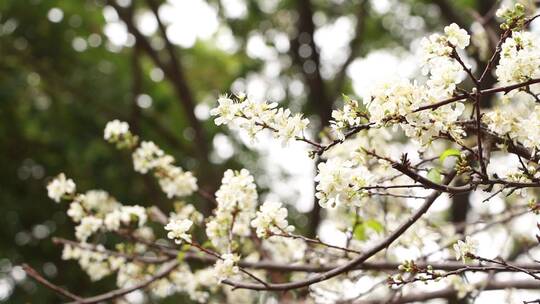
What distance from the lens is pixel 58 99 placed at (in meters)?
5.28

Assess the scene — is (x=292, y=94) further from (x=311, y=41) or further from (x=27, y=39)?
(x=27, y=39)

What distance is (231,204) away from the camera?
8.06 feet

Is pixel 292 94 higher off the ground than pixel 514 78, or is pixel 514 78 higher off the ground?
pixel 292 94

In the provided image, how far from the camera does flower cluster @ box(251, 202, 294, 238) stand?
6.85 feet

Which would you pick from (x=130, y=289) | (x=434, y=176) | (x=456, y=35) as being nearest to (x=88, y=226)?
(x=130, y=289)

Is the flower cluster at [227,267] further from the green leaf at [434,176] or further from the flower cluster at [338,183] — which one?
the green leaf at [434,176]

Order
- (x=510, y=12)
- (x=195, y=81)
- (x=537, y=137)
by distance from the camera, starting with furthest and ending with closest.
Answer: (x=195, y=81), (x=537, y=137), (x=510, y=12)

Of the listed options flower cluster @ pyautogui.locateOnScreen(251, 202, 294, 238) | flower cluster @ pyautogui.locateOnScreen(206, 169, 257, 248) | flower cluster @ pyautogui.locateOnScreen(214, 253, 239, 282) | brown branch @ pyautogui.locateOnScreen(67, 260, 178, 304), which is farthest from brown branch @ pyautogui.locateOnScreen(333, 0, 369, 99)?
flower cluster @ pyautogui.locateOnScreen(214, 253, 239, 282)

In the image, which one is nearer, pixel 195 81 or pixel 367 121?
pixel 367 121

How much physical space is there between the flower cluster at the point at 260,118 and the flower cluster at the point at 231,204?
0.59 meters

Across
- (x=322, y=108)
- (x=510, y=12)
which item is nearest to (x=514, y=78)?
(x=510, y=12)

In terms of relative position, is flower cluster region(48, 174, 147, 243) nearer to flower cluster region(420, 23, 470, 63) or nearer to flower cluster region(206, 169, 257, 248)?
flower cluster region(206, 169, 257, 248)

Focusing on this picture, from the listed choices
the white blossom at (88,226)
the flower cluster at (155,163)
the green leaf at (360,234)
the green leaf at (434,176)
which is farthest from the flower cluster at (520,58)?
the white blossom at (88,226)

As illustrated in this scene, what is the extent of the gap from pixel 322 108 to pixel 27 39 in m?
2.59
